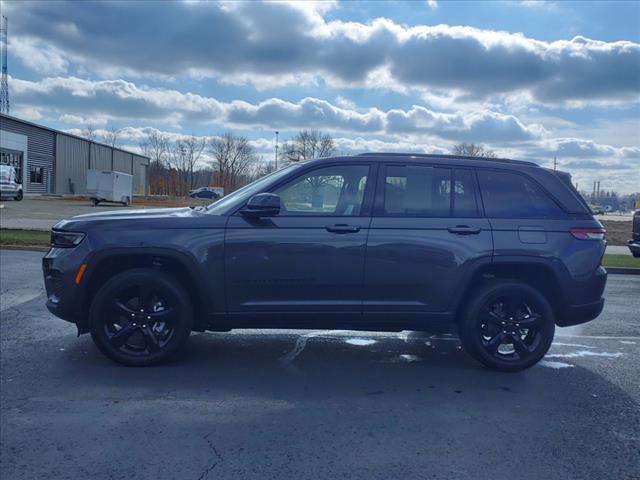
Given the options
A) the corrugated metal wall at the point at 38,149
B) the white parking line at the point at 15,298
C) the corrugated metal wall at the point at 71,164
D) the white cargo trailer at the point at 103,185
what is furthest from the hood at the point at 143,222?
the corrugated metal wall at the point at 71,164

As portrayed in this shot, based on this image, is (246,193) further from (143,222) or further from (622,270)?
(622,270)

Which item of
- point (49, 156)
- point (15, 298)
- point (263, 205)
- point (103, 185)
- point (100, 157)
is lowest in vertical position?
point (15, 298)

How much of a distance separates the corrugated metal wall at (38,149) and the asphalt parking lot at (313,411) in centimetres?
5064

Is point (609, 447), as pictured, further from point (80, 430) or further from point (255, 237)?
point (80, 430)

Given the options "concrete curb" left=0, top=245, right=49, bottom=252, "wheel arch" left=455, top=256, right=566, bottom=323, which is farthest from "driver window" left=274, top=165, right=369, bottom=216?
"concrete curb" left=0, top=245, right=49, bottom=252

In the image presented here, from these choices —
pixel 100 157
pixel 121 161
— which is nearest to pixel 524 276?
pixel 100 157

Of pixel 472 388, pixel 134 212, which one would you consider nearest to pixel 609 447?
pixel 472 388

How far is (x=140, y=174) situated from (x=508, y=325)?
85391mm

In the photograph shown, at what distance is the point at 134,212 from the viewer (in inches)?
203

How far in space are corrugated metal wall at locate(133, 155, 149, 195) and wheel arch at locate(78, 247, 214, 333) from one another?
76.7 m

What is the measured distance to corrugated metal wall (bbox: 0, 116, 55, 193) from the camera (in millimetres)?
49931

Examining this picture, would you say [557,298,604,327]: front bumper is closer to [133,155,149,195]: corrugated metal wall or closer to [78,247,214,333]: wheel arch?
[78,247,214,333]: wheel arch

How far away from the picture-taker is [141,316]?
16.1 ft

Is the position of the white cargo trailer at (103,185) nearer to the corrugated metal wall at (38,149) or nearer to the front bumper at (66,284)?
the corrugated metal wall at (38,149)
